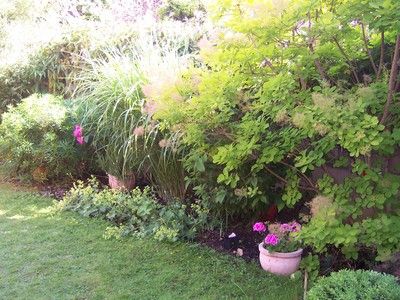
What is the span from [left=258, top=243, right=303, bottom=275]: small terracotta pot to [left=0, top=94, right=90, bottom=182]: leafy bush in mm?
3565

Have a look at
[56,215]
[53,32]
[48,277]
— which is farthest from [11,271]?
[53,32]

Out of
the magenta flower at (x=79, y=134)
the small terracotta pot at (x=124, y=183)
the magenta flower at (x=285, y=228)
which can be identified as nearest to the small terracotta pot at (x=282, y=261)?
the magenta flower at (x=285, y=228)

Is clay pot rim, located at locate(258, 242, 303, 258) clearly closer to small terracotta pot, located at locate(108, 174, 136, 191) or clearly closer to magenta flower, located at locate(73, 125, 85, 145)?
small terracotta pot, located at locate(108, 174, 136, 191)

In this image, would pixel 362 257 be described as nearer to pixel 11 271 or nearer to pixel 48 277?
pixel 48 277

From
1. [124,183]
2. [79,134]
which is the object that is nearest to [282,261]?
[124,183]

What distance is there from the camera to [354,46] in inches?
139

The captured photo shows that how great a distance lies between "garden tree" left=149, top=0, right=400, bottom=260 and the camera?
9.65 ft

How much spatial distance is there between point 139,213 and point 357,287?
9.15 feet

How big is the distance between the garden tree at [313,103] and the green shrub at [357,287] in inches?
14.3

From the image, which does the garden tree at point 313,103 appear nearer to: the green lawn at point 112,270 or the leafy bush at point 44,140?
the green lawn at point 112,270

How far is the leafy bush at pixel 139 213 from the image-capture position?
4723mm

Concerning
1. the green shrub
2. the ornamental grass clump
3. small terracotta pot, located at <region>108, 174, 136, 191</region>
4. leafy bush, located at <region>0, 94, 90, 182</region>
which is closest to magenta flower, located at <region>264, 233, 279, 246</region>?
the ornamental grass clump

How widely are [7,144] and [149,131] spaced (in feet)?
8.60

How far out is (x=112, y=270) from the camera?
4035mm
